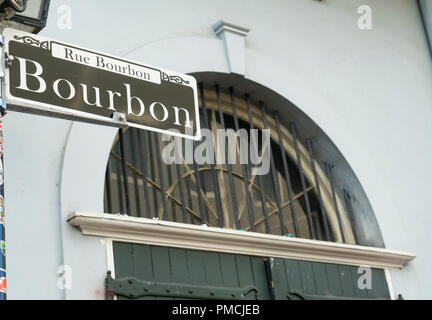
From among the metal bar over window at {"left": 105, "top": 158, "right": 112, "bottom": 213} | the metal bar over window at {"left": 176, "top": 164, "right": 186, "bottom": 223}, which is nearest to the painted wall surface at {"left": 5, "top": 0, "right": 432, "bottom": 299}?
the metal bar over window at {"left": 105, "top": 158, "right": 112, "bottom": 213}

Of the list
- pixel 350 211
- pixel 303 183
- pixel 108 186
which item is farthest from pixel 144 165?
pixel 350 211

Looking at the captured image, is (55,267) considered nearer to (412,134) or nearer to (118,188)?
(118,188)

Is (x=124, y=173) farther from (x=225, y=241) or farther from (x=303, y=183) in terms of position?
(x=303, y=183)

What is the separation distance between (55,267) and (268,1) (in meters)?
3.07

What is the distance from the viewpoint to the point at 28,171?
3855 mm

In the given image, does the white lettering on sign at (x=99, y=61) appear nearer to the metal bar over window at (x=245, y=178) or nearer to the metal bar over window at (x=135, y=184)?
the metal bar over window at (x=135, y=184)

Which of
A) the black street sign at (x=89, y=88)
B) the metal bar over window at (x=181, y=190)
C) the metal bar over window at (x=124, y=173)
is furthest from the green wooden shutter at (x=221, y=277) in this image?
the black street sign at (x=89, y=88)

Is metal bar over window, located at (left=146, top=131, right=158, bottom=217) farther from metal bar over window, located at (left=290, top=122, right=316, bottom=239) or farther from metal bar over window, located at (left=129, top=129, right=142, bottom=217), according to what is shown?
metal bar over window, located at (left=290, top=122, right=316, bottom=239)

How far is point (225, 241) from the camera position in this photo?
440cm

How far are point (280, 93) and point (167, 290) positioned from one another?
2.04 metres

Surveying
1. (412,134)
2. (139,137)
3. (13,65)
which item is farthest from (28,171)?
(412,134)

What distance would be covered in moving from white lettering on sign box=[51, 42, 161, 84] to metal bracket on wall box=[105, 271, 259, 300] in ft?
4.33

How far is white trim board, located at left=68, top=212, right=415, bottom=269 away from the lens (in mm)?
3904

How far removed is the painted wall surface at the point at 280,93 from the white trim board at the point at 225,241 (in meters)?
0.10
